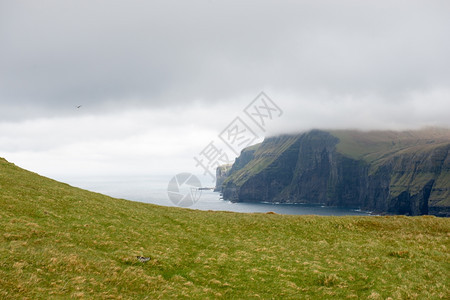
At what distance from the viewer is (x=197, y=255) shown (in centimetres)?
2488

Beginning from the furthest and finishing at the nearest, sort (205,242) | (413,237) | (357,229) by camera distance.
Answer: (357,229) < (413,237) < (205,242)

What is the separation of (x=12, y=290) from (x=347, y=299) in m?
19.4

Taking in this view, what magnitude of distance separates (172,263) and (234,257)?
5.92m

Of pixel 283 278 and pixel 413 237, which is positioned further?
pixel 413 237

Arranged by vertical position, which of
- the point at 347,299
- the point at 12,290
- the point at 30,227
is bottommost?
Answer: the point at 347,299

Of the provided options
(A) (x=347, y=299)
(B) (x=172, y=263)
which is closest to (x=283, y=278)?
(A) (x=347, y=299)

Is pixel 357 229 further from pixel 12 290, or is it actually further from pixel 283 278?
pixel 12 290

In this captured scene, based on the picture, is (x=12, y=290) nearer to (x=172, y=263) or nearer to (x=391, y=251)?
(x=172, y=263)

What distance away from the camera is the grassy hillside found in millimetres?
16969

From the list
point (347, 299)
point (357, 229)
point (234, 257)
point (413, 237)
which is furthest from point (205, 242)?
point (413, 237)

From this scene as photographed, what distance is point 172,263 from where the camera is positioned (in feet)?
72.5

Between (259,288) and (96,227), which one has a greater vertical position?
(96,227)

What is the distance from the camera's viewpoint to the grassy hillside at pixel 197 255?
17.0 m

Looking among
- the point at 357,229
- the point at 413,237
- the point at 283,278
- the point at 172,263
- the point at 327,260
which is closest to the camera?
the point at 283,278
